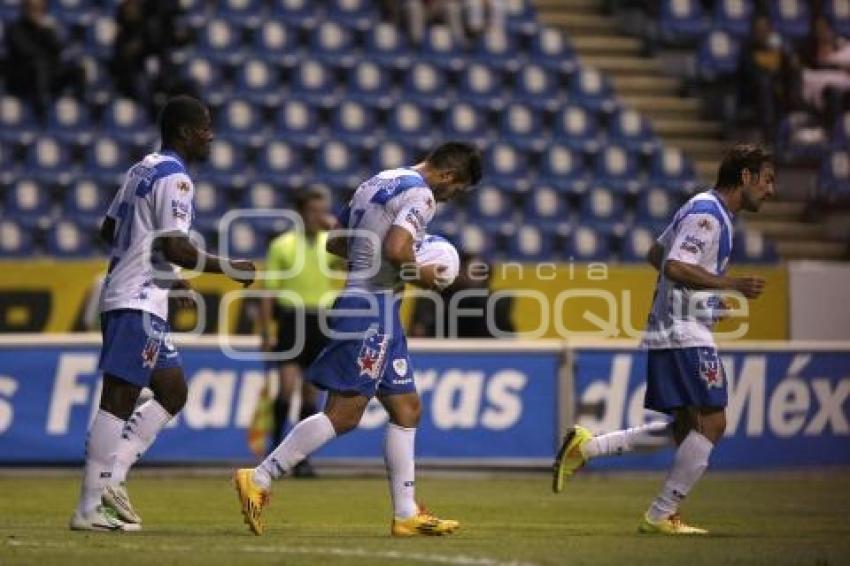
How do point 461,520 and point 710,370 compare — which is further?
point 461,520

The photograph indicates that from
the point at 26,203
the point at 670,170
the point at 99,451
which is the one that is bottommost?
the point at 99,451

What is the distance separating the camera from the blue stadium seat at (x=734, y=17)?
23.9 m

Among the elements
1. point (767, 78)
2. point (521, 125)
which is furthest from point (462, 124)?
point (767, 78)

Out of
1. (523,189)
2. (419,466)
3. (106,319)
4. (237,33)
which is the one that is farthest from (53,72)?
(106,319)

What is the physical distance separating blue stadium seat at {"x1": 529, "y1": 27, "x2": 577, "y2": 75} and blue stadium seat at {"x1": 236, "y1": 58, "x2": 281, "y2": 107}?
3123 millimetres

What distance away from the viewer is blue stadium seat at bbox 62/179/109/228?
1975cm

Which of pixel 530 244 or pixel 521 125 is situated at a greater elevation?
pixel 521 125

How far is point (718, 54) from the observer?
2348 centimetres

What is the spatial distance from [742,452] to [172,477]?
4684 millimetres

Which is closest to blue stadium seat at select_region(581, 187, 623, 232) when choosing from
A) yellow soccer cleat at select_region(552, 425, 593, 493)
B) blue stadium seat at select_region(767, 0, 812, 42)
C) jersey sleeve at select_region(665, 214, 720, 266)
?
blue stadium seat at select_region(767, 0, 812, 42)

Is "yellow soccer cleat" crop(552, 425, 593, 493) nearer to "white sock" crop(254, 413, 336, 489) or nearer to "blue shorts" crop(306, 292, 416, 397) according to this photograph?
"blue shorts" crop(306, 292, 416, 397)

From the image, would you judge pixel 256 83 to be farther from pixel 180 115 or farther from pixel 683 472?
pixel 683 472

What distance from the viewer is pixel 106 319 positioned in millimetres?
10531

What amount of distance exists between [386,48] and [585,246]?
3.22 metres
